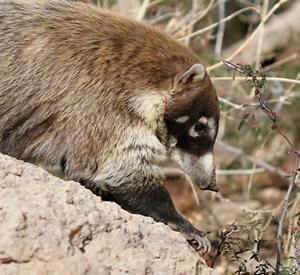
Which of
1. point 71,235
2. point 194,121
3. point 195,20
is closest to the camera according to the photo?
point 71,235

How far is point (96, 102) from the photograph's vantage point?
16.9 ft

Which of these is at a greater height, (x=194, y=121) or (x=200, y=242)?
(x=194, y=121)

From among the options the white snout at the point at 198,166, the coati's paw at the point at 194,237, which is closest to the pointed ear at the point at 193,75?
the white snout at the point at 198,166

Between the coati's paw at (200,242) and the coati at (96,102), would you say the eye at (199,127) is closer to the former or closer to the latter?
the coati at (96,102)

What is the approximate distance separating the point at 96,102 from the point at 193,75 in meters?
0.62

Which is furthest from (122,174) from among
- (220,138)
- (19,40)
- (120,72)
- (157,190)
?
(220,138)

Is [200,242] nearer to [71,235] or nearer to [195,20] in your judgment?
[71,235]

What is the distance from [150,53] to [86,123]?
0.64 m

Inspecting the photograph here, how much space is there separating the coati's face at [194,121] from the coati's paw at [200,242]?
23.4 inches

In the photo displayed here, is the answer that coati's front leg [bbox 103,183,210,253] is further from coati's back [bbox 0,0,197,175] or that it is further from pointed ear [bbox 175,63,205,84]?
pointed ear [bbox 175,63,205,84]

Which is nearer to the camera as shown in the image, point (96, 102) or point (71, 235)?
point (71, 235)

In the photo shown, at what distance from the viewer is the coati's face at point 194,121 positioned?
5.37 meters

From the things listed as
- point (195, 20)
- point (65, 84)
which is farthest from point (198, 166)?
point (195, 20)

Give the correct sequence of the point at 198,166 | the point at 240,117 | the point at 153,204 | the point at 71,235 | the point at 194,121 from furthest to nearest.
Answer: the point at 240,117
the point at 198,166
the point at 194,121
the point at 153,204
the point at 71,235
